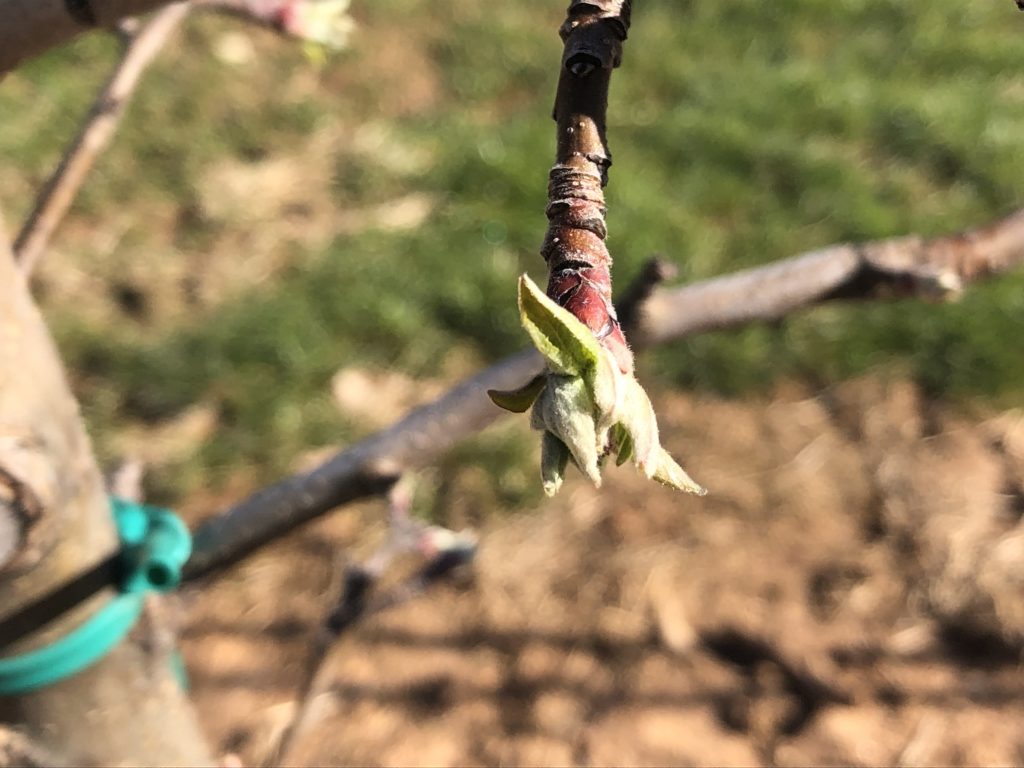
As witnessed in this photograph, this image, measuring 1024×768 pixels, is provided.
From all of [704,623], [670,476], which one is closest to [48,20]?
[670,476]

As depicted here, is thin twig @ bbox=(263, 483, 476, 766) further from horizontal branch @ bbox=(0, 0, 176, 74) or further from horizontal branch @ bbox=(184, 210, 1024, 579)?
horizontal branch @ bbox=(0, 0, 176, 74)

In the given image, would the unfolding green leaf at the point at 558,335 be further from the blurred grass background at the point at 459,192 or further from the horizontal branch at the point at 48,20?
the blurred grass background at the point at 459,192

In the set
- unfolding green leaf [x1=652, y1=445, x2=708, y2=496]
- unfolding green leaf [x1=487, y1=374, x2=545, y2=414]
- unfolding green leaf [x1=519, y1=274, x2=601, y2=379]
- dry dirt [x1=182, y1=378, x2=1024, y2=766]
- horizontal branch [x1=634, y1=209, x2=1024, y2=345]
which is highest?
unfolding green leaf [x1=519, y1=274, x2=601, y2=379]

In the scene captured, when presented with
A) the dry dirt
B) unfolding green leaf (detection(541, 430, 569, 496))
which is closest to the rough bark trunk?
unfolding green leaf (detection(541, 430, 569, 496))

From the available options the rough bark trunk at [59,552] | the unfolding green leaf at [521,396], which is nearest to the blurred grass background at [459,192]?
the rough bark trunk at [59,552]

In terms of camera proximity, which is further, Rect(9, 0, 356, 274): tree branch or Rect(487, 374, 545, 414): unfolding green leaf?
Rect(9, 0, 356, 274): tree branch

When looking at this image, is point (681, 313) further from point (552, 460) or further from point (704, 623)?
point (704, 623)

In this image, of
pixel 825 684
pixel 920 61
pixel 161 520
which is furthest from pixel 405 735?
pixel 920 61
